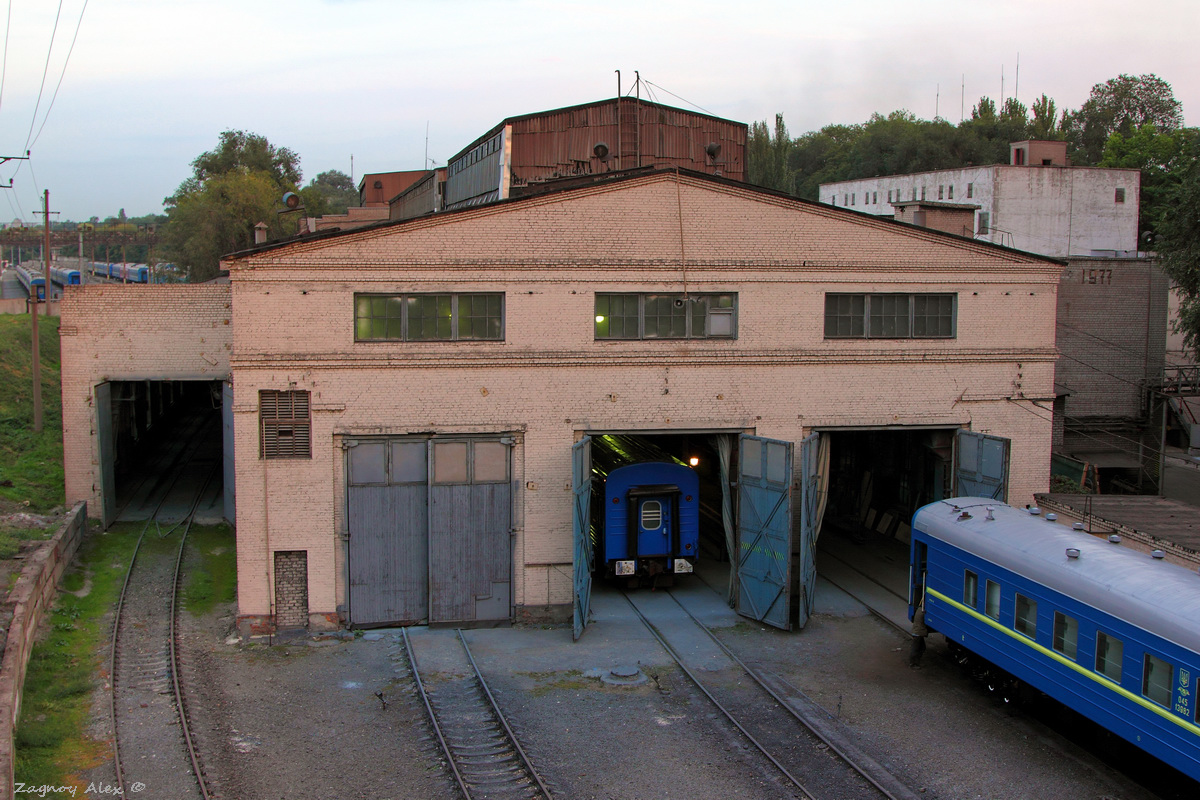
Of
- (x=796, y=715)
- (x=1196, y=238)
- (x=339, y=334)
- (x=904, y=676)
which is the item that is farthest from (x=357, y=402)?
(x=1196, y=238)

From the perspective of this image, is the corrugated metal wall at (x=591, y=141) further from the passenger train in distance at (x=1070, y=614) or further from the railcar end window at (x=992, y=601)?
the railcar end window at (x=992, y=601)

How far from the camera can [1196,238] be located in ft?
98.0

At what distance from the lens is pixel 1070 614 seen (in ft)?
42.4

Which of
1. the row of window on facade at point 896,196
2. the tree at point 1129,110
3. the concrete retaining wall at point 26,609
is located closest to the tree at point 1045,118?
the tree at point 1129,110

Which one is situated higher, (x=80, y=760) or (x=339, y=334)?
(x=339, y=334)

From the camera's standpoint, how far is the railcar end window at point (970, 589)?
49.4 ft

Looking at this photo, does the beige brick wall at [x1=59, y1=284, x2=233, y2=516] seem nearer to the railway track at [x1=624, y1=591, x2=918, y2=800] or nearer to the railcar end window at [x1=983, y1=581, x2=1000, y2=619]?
the railway track at [x1=624, y1=591, x2=918, y2=800]

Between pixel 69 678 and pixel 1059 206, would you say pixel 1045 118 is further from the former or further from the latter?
pixel 69 678

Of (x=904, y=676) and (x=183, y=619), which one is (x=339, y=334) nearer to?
(x=183, y=619)

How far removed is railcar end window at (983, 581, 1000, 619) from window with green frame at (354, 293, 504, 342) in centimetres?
963

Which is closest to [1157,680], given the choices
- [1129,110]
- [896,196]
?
[896,196]

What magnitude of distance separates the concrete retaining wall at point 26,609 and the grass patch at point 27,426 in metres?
1.43

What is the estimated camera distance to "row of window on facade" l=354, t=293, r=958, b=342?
18.4 m

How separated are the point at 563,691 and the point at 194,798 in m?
5.75
